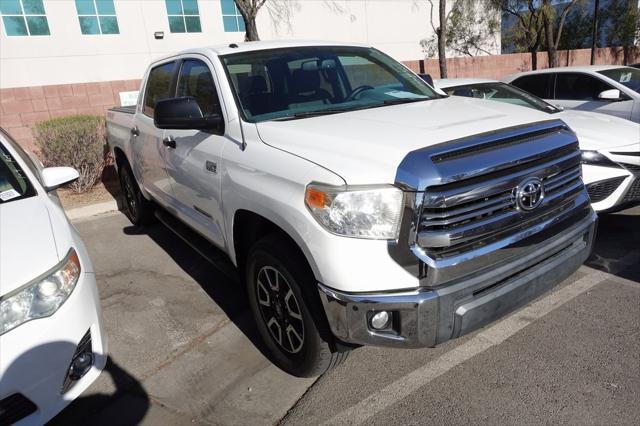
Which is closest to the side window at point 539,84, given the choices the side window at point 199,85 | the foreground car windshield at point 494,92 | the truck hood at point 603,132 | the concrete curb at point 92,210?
the foreground car windshield at point 494,92

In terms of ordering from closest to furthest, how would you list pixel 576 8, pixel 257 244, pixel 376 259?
1. pixel 376 259
2. pixel 257 244
3. pixel 576 8

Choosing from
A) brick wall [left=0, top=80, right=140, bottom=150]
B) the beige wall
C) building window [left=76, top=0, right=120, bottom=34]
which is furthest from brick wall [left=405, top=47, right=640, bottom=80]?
brick wall [left=0, top=80, right=140, bottom=150]

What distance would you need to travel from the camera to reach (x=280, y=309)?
2.78 m

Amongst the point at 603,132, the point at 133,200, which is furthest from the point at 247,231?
the point at 603,132

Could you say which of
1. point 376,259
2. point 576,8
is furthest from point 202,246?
point 576,8

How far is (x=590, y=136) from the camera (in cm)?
457

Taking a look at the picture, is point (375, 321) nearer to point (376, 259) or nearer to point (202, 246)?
point (376, 259)

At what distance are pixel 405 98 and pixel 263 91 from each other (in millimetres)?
1021

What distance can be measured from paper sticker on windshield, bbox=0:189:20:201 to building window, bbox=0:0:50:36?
1198 centimetres

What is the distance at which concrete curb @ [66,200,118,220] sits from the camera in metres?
6.65

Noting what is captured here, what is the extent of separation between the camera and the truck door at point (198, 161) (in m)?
3.21

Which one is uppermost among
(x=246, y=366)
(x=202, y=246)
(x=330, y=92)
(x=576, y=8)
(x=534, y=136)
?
(x=576, y=8)

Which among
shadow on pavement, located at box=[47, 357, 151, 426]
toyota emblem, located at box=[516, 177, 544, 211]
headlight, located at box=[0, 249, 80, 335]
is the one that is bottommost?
shadow on pavement, located at box=[47, 357, 151, 426]

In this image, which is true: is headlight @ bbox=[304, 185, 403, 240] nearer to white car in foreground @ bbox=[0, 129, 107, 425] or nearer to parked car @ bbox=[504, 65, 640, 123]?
white car in foreground @ bbox=[0, 129, 107, 425]
